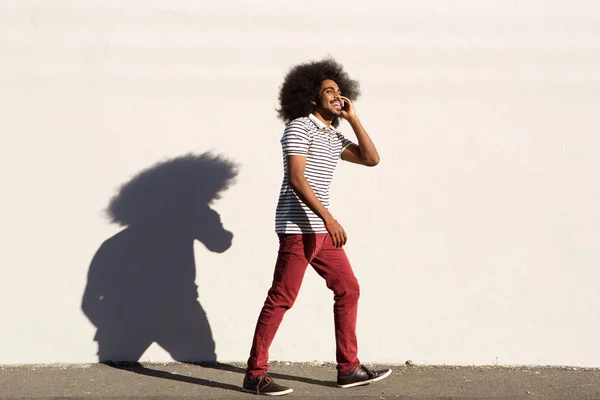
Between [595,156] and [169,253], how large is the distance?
268 cm

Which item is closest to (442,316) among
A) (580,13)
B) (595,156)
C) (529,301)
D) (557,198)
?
(529,301)

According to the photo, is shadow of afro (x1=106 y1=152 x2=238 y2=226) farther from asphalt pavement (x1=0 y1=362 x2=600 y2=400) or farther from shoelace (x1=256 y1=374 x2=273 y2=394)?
shoelace (x1=256 y1=374 x2=273 y2=394)

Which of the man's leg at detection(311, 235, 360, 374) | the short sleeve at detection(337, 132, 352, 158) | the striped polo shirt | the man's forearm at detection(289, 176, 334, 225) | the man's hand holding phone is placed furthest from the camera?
the short sleeve at detection(337, 132, 352, 158)

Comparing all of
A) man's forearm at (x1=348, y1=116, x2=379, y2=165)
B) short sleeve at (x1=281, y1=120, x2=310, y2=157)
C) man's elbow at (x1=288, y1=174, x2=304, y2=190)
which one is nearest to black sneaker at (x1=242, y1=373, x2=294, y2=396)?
man's elbow at (x1=288, y1=174, x2=304, y2=190)

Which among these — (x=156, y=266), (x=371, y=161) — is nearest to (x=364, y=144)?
(x=371, y=161)

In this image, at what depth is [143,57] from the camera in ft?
18.0

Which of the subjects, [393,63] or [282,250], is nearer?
[282,250]

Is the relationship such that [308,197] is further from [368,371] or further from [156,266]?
[156,266]

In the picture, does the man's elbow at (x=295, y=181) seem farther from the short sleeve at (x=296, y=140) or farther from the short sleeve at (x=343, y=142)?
the short sleeve at (x=343, y=142)

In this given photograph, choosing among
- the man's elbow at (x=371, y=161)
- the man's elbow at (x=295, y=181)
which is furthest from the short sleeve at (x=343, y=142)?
the man's elbow at (x=295, y=181)

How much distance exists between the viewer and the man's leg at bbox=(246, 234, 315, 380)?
15.3 feet

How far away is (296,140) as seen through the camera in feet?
15.0

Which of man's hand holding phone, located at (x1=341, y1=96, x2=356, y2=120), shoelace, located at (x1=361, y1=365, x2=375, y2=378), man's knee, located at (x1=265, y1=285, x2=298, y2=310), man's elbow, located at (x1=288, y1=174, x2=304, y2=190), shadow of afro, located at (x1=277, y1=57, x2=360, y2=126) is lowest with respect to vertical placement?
shoelace, located at (x1=361, y1=365, x2=375, y2=378)

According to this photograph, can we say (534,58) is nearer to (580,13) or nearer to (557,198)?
(580,13)
